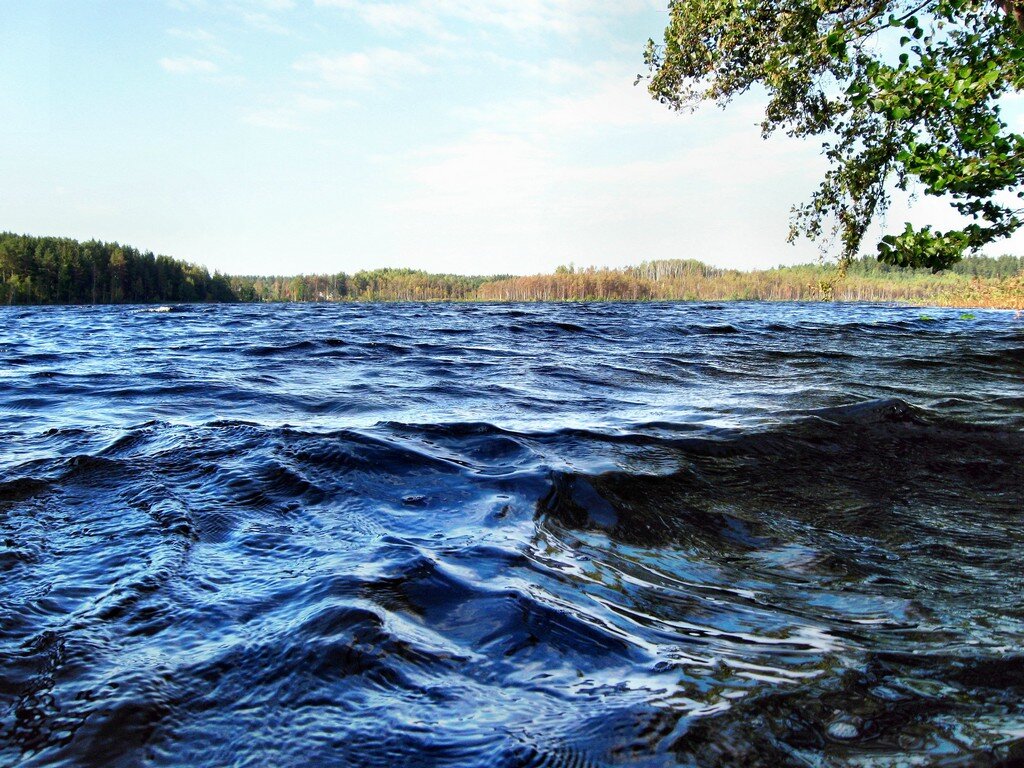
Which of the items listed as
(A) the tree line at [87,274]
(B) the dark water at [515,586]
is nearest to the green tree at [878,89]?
(B) the dark water at [515,586]

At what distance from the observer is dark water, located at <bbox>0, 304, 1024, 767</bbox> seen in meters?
1.86

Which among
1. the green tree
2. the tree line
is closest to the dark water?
the green tree

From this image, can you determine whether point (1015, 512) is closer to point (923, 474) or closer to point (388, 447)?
point (923, 474)

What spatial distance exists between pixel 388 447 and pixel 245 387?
176 inches

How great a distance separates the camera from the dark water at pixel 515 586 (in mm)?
1861

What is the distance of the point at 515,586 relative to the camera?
2775 millimetres

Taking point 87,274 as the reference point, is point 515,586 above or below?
below

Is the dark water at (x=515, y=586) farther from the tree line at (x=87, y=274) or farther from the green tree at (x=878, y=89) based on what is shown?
the tree line at (x=87, y=274)

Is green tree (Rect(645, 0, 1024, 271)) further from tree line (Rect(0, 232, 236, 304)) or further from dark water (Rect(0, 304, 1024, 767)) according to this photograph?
tree line (Rect(0, 232, 236, 304))

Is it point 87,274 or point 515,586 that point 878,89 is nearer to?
point 515,586

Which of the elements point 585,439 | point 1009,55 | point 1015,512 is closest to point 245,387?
point 585,439

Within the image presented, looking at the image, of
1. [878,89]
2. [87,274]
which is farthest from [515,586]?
[87,274]

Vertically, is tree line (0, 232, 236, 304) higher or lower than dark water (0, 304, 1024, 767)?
higher

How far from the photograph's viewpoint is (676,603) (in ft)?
9.00
